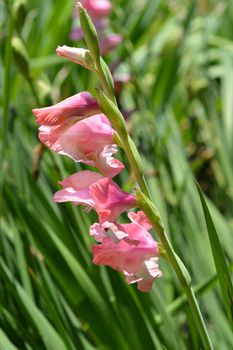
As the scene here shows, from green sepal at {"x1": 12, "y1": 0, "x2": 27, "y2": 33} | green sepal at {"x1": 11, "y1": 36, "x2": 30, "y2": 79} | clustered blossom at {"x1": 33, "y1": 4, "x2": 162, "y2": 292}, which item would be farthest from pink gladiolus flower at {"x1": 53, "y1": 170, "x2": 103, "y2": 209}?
green sepal at {"x1": 12, "y1": 0, "x2": 27, "y2": 33}

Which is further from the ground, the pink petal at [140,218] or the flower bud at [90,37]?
the flower bud at [90,37]

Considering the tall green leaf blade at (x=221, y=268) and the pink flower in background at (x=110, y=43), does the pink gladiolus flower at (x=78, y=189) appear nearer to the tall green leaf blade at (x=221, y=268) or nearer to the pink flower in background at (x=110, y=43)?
the tall green leaf blade at (x=221, y=268)

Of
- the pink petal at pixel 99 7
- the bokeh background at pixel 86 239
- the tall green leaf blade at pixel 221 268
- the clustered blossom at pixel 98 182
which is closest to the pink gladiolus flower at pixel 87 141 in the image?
the clustered blossom at pixel 98 182

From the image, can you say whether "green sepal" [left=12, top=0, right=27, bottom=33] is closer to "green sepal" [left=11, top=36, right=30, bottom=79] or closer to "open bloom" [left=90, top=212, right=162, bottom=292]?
"green sepal" [left=11, top=36, right=30, bottom=79]

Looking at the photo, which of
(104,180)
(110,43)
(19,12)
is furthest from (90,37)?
(110,43)

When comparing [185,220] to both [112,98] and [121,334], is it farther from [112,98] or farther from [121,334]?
[112,98]

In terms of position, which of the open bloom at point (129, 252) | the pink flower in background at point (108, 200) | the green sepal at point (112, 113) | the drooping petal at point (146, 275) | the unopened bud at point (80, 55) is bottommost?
the drooping petal at point (146, 275)
